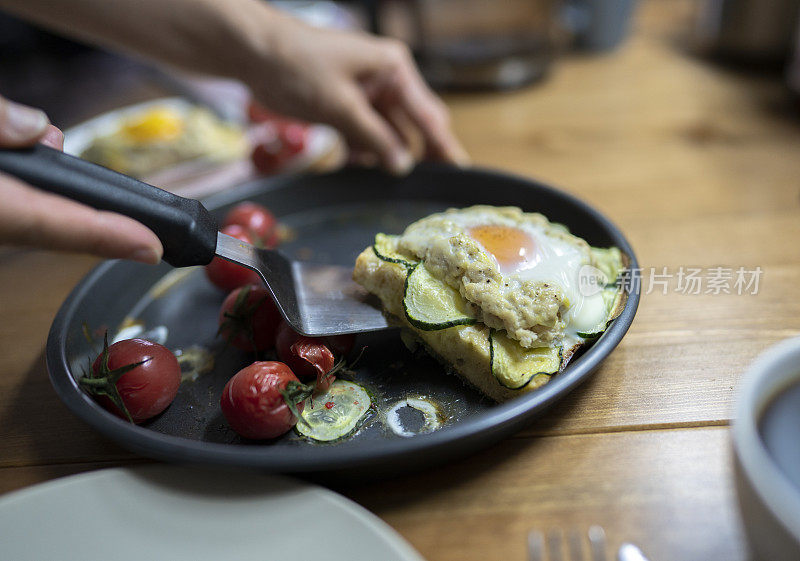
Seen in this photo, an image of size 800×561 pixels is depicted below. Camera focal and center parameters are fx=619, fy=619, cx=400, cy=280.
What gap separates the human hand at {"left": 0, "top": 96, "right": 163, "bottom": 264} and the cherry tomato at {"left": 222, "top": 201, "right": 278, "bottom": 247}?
952 mm

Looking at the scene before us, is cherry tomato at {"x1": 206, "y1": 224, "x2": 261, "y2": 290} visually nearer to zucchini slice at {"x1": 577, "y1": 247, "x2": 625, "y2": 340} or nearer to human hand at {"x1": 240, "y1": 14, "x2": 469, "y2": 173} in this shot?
human hand at {"x1": 240, "y1": 14, "x2": 469, "y2": 173}

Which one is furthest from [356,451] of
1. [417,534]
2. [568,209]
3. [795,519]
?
[568,209]

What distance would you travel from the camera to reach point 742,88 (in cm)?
400

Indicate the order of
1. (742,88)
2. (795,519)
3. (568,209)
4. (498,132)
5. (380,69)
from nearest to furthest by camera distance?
(795,519)
(568,209)
(380,69)
(498,132)
(742,88)

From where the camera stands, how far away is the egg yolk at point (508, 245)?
1928 mm

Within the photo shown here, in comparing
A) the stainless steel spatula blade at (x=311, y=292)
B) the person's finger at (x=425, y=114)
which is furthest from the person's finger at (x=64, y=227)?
the person's finger at (x=425, y=114)

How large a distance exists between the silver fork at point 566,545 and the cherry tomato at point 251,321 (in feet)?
3.27

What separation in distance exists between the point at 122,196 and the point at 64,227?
0.16 meters

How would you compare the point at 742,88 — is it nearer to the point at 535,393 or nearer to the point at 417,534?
the point at 535,393

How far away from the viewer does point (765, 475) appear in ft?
3.50

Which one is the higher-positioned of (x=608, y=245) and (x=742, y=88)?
(x=608, y=245)

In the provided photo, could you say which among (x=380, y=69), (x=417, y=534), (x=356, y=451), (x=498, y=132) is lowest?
(x=498, y=132)

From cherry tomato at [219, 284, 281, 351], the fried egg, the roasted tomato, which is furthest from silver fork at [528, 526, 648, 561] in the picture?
the roasted tomato

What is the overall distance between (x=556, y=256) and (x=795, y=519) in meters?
1.07
